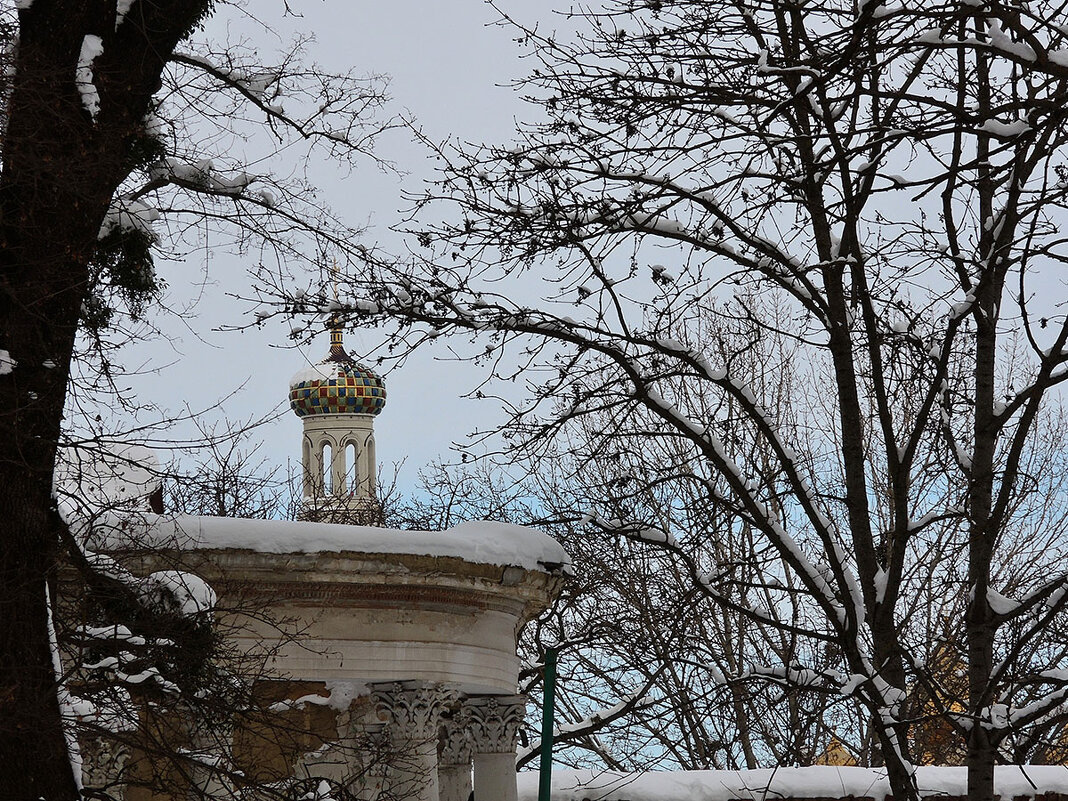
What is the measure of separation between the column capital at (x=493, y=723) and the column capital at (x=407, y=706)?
3.38 feet

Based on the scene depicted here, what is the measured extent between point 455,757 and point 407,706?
4.78ft

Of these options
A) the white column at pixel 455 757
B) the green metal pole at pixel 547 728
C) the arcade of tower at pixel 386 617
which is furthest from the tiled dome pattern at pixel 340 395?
the green metal pole at pixel 547 728

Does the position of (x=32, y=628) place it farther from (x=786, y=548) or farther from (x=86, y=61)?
(x=786, y=548)

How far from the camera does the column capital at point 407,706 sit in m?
10.0

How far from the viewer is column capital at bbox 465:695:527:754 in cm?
1119

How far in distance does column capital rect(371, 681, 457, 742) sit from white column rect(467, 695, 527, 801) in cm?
104

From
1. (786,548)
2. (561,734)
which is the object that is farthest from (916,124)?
(561,734)

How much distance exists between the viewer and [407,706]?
10.1 m

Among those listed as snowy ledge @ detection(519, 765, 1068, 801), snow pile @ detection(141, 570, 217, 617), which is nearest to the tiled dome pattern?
snowy ledge @ detection(519, 765, 1068, 801)

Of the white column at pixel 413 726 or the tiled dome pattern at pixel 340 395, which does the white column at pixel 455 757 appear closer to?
the white column at pixel 413 726

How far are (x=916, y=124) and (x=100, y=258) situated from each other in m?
4.28

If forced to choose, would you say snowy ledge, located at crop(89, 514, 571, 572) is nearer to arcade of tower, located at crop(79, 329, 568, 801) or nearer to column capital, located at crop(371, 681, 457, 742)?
arcade of tower, located at crop(79, 329, 568, 801)

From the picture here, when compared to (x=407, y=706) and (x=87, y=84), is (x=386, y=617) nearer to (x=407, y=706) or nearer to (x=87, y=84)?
(x=407, y=706)

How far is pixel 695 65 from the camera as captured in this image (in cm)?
784
